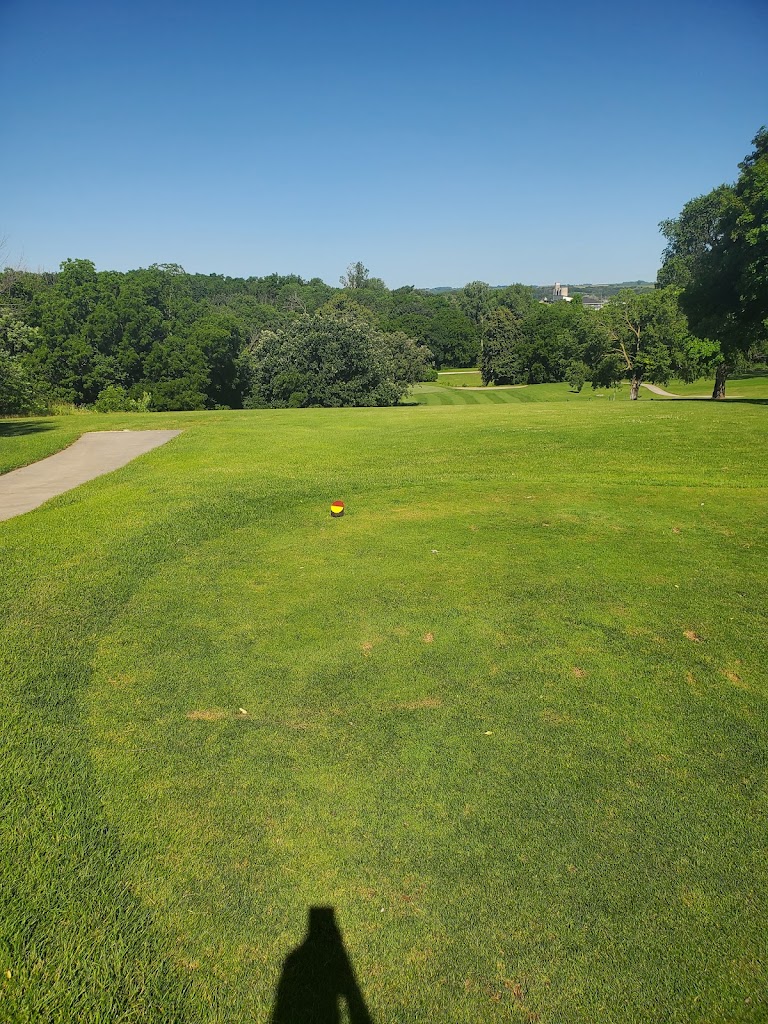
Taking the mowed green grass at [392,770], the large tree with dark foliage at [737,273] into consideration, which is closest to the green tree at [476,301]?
the large tree with dark foliage at [737,273]

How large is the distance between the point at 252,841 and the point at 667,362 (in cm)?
4499

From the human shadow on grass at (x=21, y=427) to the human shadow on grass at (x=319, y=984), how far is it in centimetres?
1862

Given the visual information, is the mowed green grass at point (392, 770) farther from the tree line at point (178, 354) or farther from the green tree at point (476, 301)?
the green tree at point (476, 301)

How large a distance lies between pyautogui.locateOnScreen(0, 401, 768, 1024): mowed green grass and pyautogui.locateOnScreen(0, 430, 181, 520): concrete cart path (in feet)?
8.14

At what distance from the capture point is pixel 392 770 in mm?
4145

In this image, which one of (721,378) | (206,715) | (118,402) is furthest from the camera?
(118,402)

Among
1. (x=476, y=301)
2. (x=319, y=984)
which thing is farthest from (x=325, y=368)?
(x=476, y=301)

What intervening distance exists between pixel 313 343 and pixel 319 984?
48461 millimetres

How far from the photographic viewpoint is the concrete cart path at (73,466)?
11165 mm

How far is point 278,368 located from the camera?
165 ft

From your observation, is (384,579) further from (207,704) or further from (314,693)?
(207,704)

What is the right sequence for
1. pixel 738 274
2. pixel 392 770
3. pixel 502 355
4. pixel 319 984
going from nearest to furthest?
pixel 319 984 < pixel 392 770 < pixel 738 274 < pixel 502 355

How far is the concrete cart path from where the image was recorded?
36.6ft

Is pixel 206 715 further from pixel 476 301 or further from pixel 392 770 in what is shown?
pixel 476 301
